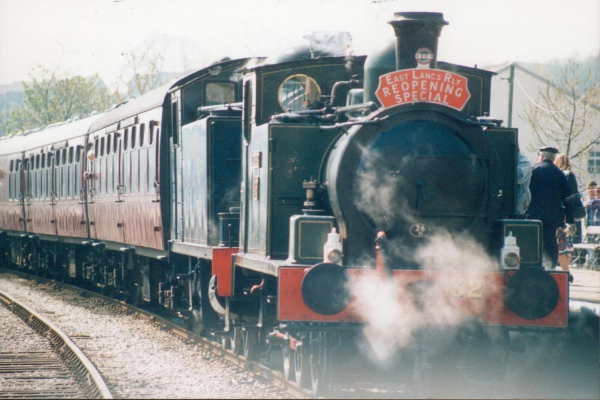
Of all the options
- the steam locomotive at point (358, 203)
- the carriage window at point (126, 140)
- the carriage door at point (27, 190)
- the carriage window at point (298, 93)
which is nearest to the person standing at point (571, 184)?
the steam locomotive at point (358, 203)

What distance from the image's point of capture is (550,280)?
22.5 feet

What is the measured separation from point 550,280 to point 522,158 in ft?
5.02

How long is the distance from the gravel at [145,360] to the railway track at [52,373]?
6.7 inches

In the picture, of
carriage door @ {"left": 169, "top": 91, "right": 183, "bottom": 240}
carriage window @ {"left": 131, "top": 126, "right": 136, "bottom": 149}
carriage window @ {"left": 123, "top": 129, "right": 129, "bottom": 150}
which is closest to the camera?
carriage door @ {"left": 169, "top": 91, "right": 183, "bottom": 240}

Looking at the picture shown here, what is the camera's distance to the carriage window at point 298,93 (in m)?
7.94

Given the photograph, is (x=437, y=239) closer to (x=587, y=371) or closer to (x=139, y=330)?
(x=587, y=371)

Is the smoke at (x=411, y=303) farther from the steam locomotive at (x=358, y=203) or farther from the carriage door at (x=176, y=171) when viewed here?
the carriage door at (x=176, y=171)

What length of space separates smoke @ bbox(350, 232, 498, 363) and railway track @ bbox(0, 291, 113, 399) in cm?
231

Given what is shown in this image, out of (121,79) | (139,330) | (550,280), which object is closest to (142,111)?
(139,330)

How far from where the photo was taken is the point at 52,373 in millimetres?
9289

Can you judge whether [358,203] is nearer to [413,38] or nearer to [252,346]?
[413,38]

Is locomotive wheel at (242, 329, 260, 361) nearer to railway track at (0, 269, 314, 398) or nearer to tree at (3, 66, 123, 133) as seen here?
railway track at (0, 269, 314, 398)

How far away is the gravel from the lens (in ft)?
26.1

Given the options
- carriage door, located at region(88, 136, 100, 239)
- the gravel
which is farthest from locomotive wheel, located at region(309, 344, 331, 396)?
carriage door, located at region(88, 136, 100, 239)
